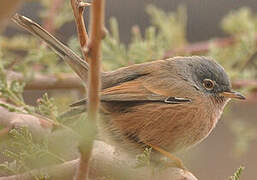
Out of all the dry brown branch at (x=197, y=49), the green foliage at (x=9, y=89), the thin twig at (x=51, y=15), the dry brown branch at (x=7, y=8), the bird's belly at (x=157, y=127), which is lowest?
the bird's belly at (x=157, y=127)

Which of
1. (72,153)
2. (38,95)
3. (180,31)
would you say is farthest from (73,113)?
(38,95)

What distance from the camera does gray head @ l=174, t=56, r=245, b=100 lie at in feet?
9.70

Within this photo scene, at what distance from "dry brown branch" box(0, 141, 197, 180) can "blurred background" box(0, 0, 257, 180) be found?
0.58 m

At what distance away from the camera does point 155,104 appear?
2.61 m

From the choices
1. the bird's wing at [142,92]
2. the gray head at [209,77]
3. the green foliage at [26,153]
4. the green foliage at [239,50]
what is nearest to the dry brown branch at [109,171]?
the green foliage at [26,153]

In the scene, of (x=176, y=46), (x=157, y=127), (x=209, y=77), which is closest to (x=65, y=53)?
(x=157, y=127)

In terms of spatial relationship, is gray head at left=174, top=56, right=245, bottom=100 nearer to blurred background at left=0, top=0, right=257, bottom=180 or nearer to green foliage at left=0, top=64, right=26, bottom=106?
blurred background at left=0, top=0, right=257, bottom=180

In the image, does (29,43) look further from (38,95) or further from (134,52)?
(38,95)

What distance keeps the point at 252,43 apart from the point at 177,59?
0.76 metres

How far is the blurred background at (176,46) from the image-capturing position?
10.7 feet

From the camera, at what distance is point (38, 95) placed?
5758mm

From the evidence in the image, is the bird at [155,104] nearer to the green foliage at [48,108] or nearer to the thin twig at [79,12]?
the green foliage at [48,108]

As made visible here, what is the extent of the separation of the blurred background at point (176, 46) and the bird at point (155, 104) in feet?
1.27

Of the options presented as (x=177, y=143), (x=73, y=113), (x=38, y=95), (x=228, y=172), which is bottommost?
(x=228, y=172)
